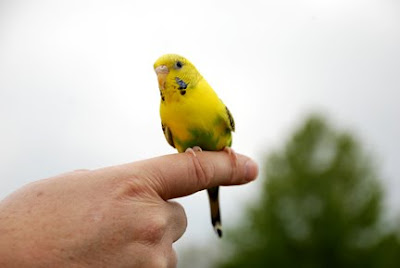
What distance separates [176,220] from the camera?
316 centimetres

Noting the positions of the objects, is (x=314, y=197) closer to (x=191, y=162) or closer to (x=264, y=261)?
(x=264, y=261)

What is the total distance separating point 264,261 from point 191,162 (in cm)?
1631

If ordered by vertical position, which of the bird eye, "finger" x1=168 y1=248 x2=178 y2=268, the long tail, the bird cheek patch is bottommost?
the long tail

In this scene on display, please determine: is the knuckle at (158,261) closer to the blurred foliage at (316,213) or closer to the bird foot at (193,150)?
the bird foot at (193,150)

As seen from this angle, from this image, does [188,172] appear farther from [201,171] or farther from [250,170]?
[250,170]

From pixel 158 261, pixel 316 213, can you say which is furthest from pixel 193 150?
pixel 316 213

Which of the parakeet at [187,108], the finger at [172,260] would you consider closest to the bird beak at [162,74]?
the parakeet at [187,108]

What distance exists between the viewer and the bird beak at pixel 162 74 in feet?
10.9

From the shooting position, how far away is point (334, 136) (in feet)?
66.7

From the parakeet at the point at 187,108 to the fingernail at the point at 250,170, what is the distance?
0.88ft

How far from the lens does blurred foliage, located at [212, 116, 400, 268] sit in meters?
18.3

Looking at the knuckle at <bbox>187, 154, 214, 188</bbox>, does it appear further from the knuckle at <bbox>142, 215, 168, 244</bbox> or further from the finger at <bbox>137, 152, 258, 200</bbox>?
the knuckle at <bbox>142, 215, 168, 244</bbox>

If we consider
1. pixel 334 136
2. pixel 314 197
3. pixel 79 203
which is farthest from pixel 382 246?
pixel 79 203

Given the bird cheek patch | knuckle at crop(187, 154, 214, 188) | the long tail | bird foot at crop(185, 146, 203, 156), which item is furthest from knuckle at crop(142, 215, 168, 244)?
the long tail
